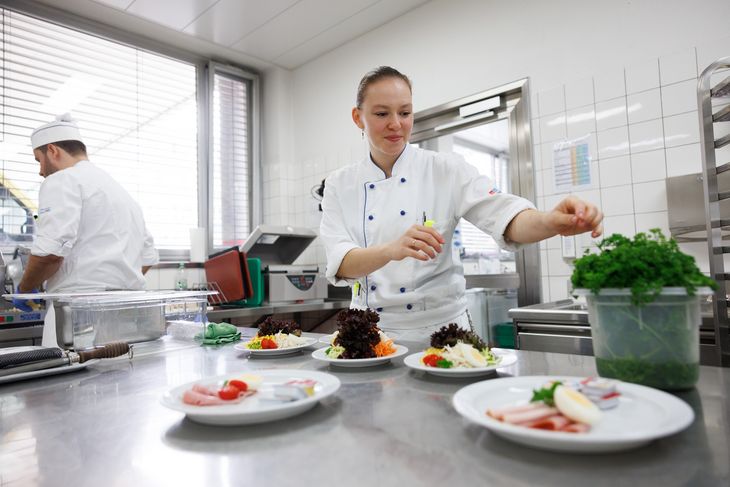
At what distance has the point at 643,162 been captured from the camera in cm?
248

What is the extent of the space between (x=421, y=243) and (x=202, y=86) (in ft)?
12.6

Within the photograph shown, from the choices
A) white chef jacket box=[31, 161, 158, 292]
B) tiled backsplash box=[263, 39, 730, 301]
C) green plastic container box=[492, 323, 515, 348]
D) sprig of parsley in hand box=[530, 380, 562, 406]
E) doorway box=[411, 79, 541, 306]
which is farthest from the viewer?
green plastic container box=[492, 323, 515, 348]

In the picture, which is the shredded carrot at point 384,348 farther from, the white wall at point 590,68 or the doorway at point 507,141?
the doorway at point 507,141

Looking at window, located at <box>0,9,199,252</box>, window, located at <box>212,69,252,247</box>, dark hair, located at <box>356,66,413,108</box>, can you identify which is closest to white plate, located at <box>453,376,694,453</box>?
dark hair, located at <box>356,66,413,108</box>

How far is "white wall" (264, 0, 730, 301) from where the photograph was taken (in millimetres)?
2383

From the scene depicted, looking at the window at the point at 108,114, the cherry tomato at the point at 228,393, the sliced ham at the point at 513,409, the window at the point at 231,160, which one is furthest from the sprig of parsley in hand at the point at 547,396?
the window at the point at 231,160

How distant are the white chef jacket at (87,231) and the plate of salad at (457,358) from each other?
1.85 m

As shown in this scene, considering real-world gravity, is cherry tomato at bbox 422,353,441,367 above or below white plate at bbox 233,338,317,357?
above

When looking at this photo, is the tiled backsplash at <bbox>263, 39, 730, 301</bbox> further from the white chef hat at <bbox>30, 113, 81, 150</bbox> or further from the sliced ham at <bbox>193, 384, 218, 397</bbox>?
the white chef hat at <bbox>30, 113, 81, 150</bbox>

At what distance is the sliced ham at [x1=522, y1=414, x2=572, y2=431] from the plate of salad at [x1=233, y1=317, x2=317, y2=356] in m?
0.80

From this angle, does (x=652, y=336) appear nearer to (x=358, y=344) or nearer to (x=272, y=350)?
(x=358, y=344)

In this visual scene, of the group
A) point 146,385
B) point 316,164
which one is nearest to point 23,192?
point 316,164

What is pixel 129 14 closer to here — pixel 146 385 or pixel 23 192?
pixel 23 192

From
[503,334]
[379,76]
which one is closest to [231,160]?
[503,334]
